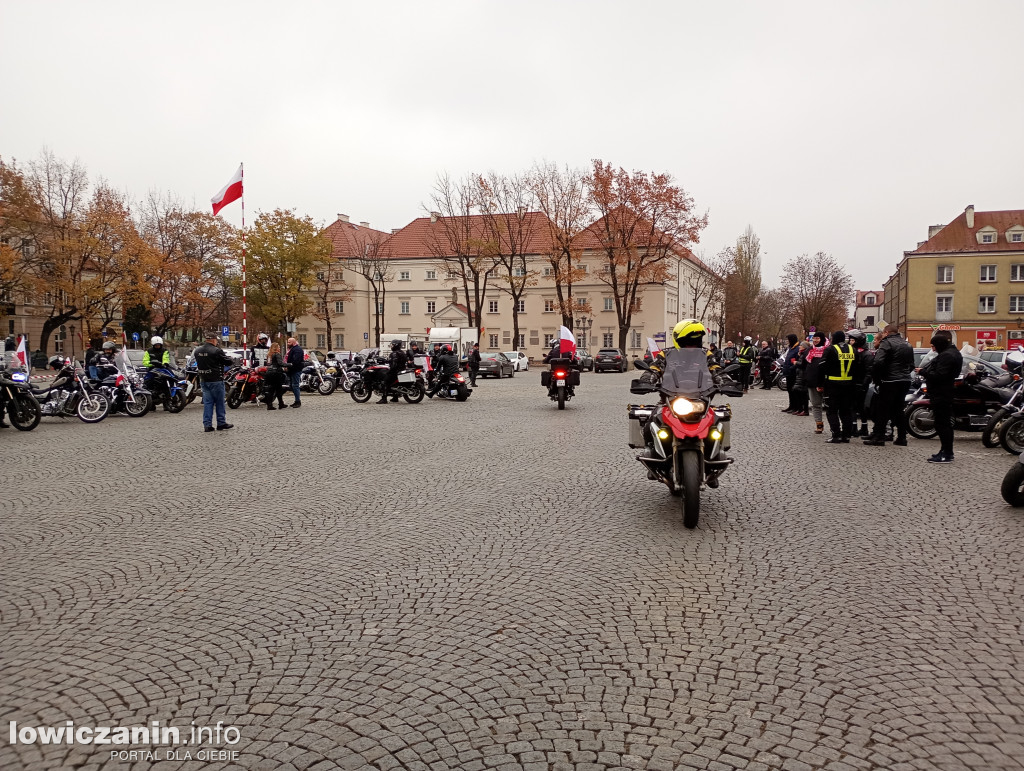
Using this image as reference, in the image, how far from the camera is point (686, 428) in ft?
22.1

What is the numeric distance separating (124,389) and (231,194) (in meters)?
11.1

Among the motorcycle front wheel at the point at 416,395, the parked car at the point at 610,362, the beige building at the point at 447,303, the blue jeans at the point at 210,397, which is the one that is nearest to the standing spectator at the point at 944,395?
the blue jeans at the point at 210,397

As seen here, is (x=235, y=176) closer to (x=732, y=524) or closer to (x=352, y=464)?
(x=352, y=464)

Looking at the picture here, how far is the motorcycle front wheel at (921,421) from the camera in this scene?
43.2ft

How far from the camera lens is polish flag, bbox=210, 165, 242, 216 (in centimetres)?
2641

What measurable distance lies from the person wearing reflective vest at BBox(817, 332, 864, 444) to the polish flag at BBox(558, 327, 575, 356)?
7.16m

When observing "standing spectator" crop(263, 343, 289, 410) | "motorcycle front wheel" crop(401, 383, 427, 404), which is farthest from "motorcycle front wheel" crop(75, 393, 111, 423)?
"motorcycle front wheel" crop(401, 383, 427, 404)

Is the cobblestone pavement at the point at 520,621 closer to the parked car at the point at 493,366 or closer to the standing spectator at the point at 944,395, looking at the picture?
the standing spectator at the point at 944,395

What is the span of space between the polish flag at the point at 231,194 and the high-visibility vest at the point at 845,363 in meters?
21.2

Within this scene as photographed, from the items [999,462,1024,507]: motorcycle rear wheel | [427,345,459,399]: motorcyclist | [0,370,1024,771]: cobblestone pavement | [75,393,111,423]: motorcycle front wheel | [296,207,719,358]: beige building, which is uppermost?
[296,207,719,358]: beige building

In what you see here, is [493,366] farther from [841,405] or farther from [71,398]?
[841,405]

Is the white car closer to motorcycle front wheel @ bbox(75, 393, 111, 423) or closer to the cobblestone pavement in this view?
motorcycle front wheel @ bbox(75, 393, 111, 423)

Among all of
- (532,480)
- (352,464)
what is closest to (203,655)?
(532,480)

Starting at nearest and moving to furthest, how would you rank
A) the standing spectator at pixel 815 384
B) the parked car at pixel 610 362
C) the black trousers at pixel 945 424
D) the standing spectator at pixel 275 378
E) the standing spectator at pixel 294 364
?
the black trousers at pixel 945 424, the standing spectator at pixel 815 384, the standing spectator at pixel 275 378, the standing spectator at pixel 294 364, the parked car at pixel 610 362
